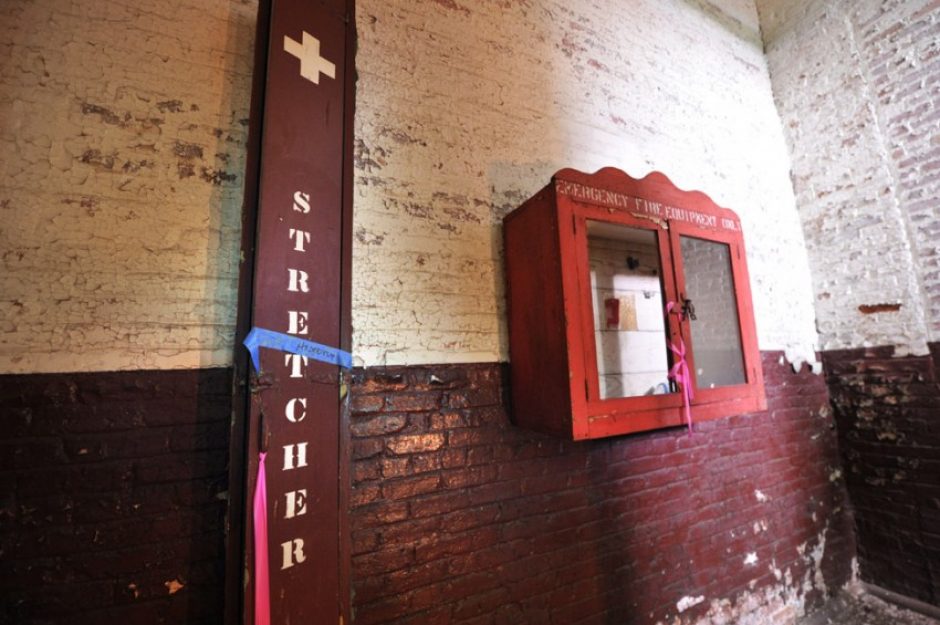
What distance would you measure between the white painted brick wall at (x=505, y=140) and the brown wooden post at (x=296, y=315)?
0.94 ft

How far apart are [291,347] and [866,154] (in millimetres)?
4021

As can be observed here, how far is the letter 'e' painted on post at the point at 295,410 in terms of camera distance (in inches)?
46.5

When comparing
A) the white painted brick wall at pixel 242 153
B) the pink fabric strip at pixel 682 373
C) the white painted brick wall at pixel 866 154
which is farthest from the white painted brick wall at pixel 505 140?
the pink fabric strip at pixel 682 373

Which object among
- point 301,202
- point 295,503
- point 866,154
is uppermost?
point 866,154

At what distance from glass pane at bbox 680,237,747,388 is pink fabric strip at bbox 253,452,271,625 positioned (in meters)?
1.79

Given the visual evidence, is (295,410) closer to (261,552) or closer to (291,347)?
(291,347)

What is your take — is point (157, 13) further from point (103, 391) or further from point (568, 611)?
point (568, 611)

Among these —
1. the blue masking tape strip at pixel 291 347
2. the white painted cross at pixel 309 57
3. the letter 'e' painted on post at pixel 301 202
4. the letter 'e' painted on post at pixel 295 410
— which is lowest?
the letter 'e' painted on post at pixel 295 410

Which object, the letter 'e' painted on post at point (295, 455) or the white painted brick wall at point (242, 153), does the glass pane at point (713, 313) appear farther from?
the letter 'e' painted on post at point (295, 455)

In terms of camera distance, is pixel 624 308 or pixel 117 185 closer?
pixel 117 185

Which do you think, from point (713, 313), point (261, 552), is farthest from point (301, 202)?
point (713, 313)

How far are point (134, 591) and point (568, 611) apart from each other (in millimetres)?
1633

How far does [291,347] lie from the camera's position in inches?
47.6

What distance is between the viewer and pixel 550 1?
2371 mm
